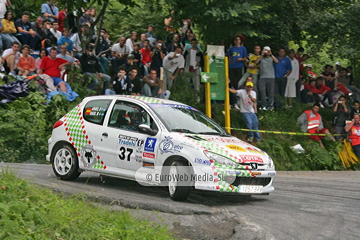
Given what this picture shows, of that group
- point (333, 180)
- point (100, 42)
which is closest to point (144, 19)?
point (100, 42)

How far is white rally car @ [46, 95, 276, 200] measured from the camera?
9391 mm

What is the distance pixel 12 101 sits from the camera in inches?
611

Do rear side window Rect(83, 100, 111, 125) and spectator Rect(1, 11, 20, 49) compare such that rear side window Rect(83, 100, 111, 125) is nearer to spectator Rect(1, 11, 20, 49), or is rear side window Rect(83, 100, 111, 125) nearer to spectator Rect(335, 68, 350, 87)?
spectator Rect(1, 11, 20, 49)

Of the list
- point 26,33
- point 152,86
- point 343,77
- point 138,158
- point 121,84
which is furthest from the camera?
point 343,77

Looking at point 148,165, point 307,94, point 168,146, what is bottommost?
point 148,165

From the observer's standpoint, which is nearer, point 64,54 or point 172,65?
point 64,54

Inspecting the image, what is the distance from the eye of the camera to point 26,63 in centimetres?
1622

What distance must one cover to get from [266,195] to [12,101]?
7930mm

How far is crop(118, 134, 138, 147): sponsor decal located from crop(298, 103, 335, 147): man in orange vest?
10.4m

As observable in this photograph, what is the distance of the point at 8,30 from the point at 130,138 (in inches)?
342

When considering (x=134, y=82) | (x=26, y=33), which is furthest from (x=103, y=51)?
(x=26, y=33)

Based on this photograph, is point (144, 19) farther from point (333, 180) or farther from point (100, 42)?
point (333, 180)

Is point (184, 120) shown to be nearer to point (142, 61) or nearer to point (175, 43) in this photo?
point (142, 61)

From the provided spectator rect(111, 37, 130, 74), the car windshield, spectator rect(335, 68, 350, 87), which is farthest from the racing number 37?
spectator rect(335, 68, 350, 87)
